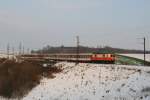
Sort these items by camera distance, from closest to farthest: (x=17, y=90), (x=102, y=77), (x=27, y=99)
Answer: (x=27, y=99), (x=102, y=77), (x=17, y=90)

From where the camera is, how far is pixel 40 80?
43.2m

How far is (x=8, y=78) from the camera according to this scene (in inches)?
1709

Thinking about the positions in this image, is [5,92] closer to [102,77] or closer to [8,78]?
[8,78]

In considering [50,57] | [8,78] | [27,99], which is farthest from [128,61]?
[27,99]

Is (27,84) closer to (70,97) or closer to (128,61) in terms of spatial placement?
(70,97)

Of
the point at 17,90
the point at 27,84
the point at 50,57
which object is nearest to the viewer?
the point at 17,90

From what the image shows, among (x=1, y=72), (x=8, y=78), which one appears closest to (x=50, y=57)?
(x=1, y=72)

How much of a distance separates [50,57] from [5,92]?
51.4 meters

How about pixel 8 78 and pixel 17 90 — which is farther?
pixel 8 78

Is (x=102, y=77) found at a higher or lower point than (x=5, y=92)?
higher

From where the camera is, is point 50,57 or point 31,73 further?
point 50,57

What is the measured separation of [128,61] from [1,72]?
3216 cm

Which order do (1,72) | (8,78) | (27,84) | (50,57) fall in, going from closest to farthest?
1. (27,84)
2. (8,78)
3. (1,72)
4. (50,57)

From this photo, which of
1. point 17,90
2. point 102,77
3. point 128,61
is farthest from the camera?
point 128,61
